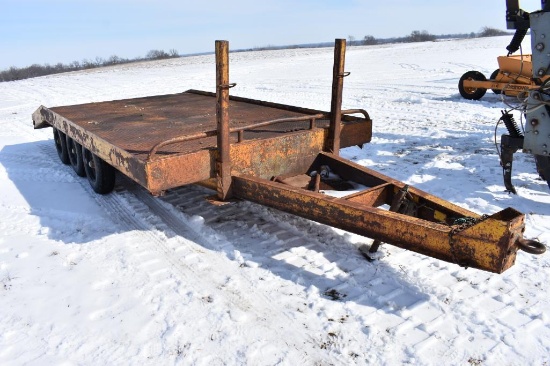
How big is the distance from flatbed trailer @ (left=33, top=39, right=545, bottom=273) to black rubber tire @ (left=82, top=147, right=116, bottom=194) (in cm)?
1

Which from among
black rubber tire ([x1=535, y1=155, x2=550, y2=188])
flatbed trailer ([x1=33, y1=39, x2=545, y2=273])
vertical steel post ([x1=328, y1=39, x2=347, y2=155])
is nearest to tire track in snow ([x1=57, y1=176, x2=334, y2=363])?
flatbed trailer ([x1=33, y1=39, x2=545, y2=273])

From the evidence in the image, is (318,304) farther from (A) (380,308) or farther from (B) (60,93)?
(B) (60,93)

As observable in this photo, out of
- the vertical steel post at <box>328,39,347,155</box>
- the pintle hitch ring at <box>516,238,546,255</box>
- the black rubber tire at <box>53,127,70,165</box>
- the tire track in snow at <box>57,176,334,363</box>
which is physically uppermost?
the vertical steel post at <box>328,39,347,155</box>

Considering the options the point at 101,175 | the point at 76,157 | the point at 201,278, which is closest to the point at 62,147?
the point at 76,157

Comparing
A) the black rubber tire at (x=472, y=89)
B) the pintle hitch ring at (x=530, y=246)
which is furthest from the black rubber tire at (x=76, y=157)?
the black rubber tire at (x=472, y=89)

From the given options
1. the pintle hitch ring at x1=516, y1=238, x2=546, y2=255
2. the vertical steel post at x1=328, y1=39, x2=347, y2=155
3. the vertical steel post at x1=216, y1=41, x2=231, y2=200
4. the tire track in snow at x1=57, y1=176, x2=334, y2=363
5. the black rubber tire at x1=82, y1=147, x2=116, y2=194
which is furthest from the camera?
the black rubber tire at x1=82, y1=147, x2=116, y2=194

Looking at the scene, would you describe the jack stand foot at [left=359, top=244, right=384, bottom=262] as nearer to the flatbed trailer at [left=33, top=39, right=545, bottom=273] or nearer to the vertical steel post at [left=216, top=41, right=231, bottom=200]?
the flatbed trailer at [left=33, top=39, right=545, bottom=273]

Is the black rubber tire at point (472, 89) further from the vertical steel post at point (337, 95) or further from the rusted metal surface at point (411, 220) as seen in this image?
the rusted metal surface at point (411, 220)

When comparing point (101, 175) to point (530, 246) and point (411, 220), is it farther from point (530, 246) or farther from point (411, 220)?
point (530, 246)

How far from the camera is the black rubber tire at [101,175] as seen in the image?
4914mm

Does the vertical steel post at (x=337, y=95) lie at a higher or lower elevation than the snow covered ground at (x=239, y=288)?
higher

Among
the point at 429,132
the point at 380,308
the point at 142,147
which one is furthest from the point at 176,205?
the point at 429,132

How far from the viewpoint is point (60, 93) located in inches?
658

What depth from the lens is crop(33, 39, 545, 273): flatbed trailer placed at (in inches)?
104
